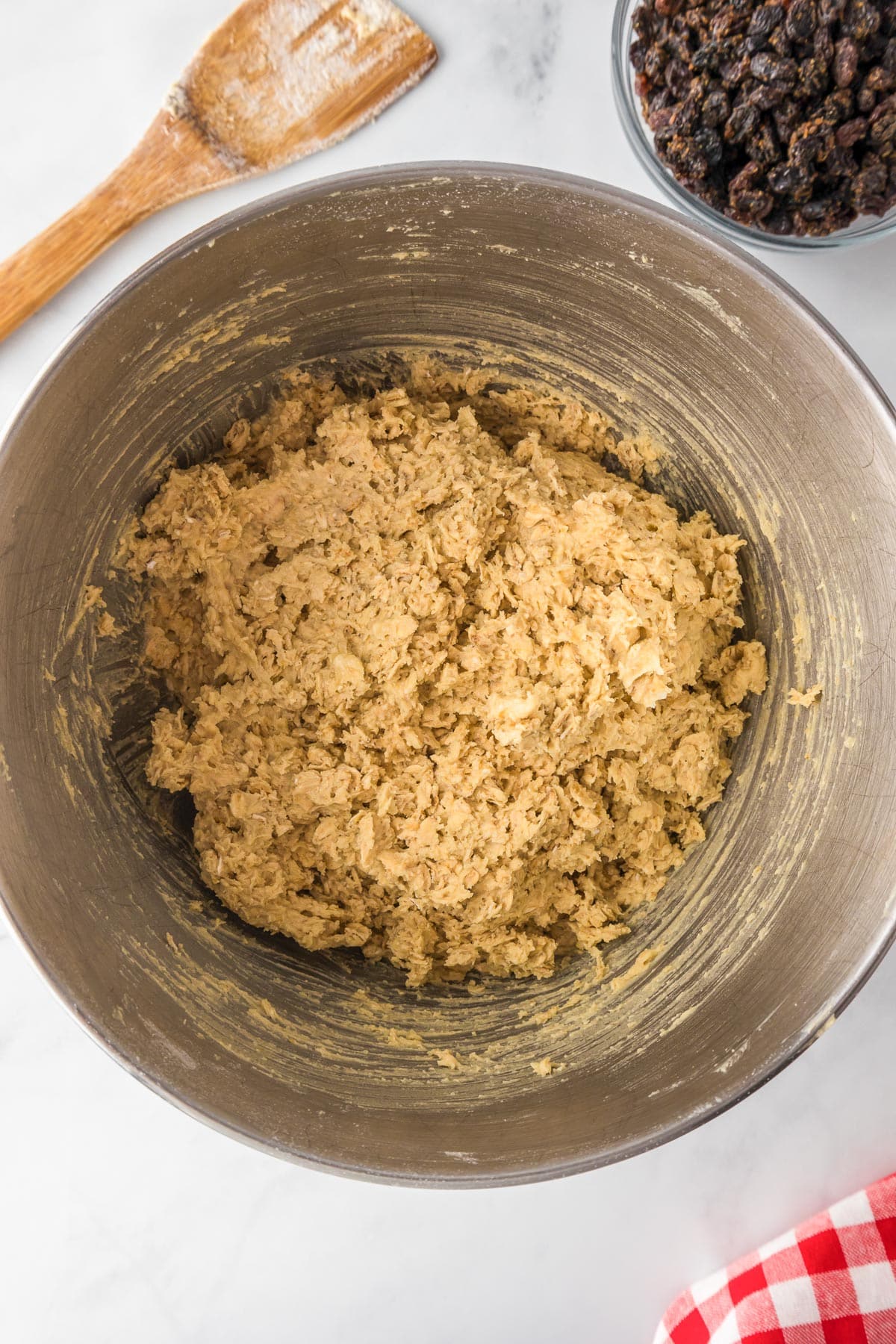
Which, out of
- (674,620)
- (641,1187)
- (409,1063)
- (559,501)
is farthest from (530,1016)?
(559,501)

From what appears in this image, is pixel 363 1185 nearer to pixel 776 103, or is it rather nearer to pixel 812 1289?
pixel 812 1289

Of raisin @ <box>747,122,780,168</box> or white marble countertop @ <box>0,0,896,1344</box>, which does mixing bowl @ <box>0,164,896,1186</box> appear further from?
white marble countertop @ <box>0,0,896,1344</box>

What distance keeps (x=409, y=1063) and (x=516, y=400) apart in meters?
1.33

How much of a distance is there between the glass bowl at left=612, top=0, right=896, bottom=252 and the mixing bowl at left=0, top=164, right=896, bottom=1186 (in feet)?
1.31

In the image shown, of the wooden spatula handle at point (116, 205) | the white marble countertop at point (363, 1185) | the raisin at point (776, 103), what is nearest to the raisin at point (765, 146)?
the raisin at point (776, 103)

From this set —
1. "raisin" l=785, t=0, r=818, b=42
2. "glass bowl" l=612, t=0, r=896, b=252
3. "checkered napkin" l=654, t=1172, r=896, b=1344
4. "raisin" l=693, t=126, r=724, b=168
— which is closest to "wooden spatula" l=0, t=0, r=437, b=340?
"glass bowl" l=612, t=0, r=896, b=252

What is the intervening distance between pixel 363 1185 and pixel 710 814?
3.82ft

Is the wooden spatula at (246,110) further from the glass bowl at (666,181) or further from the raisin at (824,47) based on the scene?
the raisin at (824,47)

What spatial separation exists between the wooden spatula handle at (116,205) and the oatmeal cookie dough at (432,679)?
580 millimetres

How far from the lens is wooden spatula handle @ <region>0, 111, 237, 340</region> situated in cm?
208

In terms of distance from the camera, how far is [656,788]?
6.21 ft

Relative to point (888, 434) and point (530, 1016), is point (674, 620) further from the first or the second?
point (530, 1016)

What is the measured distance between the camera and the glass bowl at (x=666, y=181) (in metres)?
2.00

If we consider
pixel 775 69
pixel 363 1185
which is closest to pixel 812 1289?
pixel 363 1185
